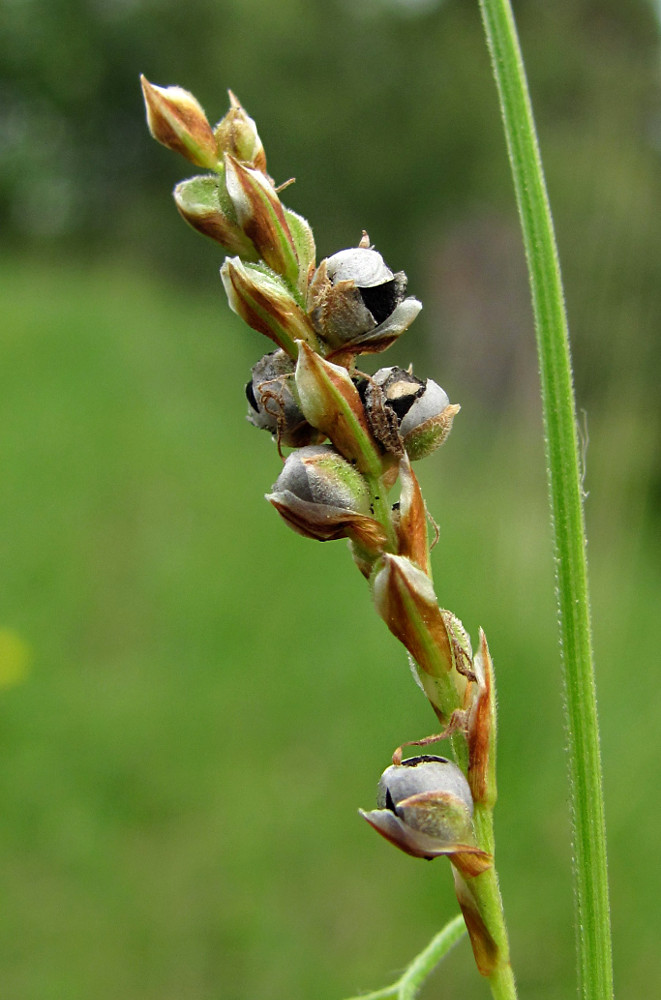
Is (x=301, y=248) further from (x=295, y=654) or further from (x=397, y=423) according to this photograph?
(x=295, y=654)

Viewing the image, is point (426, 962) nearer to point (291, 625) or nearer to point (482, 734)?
point (482, 734)

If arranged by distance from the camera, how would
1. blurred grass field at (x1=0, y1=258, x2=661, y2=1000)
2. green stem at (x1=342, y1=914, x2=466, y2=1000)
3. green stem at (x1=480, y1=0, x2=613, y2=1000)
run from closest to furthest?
green stem at (x1=480, y1=0, x2=613, y2=1000)
green stem at (x1=342, y1=914, x2=466, y2=1000)
blurred grass field at (x1=0, y1=258, x2=661, y2=1000)

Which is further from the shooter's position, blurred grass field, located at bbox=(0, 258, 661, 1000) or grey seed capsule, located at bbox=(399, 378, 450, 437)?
blurred grass field, located at bbox=(0, 258, 661, 1000)

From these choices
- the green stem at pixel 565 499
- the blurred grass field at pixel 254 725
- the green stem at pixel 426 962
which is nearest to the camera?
the green stem at pixel 565 499

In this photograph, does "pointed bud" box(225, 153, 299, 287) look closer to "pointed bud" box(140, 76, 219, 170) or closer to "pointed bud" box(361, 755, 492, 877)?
"pointed bud" box(140, 76, 219, 170)

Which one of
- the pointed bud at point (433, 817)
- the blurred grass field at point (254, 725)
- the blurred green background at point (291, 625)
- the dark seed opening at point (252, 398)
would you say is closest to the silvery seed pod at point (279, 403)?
the dark seed opening at point (252, 398)

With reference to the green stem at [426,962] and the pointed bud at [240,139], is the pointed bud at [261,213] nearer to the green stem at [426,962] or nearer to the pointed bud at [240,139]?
the pointed bud at [240,139]

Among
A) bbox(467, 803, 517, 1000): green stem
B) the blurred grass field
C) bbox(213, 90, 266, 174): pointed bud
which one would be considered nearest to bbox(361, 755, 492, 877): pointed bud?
bbox(467, 803, 517, 1000): green stem
